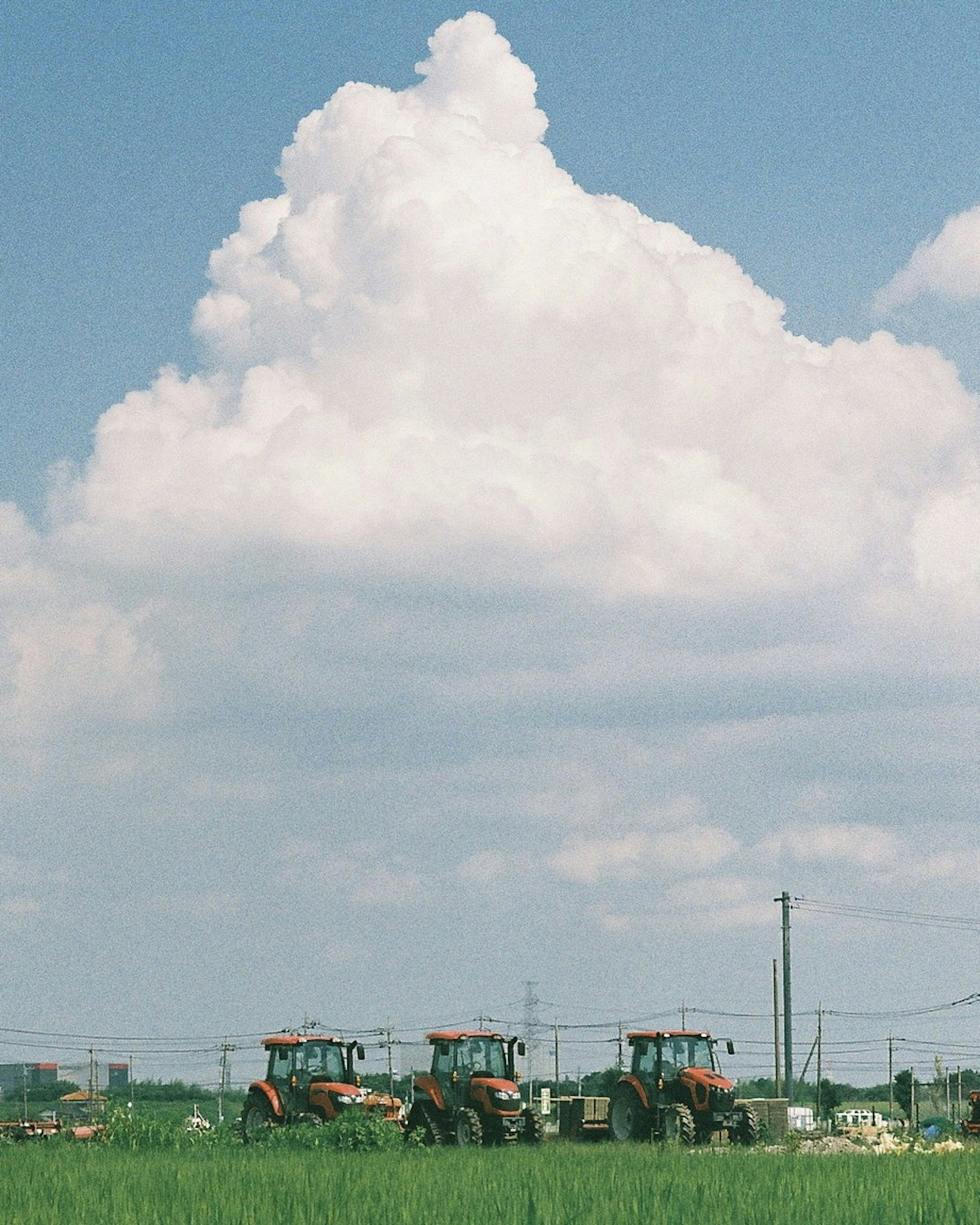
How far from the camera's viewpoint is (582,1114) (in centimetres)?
4288

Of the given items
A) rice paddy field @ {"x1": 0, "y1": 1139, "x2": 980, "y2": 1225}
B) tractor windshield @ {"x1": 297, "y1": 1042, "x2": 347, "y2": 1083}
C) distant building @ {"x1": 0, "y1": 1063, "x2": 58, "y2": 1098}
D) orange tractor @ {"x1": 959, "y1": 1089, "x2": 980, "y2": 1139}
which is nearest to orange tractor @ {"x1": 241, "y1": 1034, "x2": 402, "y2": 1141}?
tractor windshield @ {"x1": 297, "y1": 1042, "x2": 347, "y2": 1083}

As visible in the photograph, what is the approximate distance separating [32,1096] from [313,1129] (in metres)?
67.8

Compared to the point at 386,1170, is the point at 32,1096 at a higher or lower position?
lower

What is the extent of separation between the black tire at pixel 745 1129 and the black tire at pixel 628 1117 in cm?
197

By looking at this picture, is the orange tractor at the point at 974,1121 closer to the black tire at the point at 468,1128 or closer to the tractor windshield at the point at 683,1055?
the tractor windshield at the point at 683,1055

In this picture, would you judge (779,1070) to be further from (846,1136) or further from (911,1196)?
(911,1196)

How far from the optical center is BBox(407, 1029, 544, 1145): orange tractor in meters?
37.7

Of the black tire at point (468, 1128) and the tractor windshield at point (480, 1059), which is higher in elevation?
the tractor windshield at point (480, 1059)

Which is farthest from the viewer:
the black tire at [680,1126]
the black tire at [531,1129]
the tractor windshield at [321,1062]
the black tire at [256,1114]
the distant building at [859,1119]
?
the distant building at [859,1119]

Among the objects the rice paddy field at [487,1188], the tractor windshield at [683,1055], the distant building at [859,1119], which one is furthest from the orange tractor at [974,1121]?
the rice paddy field at [487,1188]

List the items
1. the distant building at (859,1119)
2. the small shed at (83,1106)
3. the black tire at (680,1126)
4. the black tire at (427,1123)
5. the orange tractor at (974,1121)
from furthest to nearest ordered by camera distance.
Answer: the small shed at (83,1106), the distant building at (859,1119), the orange tractor at (974,1121), the black tire at (427,1123), the black tire at (680,1126)

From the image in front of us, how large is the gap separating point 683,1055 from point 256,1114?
9.97 m

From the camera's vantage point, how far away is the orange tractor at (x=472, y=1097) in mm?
37656

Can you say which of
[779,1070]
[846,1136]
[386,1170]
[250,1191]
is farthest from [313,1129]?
[779,1070]
